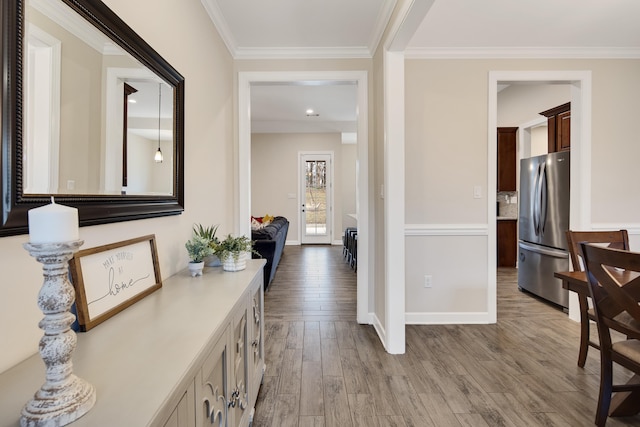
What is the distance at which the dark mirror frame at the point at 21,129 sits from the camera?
755mm

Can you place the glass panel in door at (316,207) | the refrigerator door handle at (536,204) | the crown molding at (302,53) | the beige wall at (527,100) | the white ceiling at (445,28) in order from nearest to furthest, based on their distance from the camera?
the white ceiling at (445,28)
the crown molding at (302,53)
the refrigerator door handle at (536,204)
the beige wall at (527,100)
the glass panel in door at (316,207)

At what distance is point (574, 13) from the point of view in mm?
2439

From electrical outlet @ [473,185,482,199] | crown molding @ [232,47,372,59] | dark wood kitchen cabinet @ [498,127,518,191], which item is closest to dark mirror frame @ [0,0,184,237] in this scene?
crown molding @ [232,47,372,59]

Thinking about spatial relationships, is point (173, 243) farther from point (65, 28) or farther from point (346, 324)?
point (346, 324)

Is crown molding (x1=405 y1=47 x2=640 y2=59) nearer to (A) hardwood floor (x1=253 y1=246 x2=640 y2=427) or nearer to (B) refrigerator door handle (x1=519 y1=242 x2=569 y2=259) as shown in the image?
(B) refrigerator door handle (x1=519 y1=242 x2=569 y2=259)

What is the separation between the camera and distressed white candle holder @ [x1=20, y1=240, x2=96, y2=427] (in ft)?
1.85

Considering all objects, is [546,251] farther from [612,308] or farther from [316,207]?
[316,207]

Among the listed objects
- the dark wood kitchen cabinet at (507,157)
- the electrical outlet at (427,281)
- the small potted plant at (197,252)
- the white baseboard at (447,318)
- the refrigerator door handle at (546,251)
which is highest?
the dark wood kitchen cabinet at (507,157)

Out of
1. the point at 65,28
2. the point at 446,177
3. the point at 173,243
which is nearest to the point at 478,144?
the point at 446,177

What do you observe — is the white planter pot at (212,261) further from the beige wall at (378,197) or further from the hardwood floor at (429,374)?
the beige wall at (378,197)

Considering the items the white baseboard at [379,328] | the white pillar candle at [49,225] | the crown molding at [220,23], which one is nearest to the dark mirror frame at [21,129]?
the white pillar candle at [49,225]

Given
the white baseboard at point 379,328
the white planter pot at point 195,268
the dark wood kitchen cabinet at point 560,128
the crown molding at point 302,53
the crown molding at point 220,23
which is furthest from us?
the dark wood kitchen cabinet at point 560,128

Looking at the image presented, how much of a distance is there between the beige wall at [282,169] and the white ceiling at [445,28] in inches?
191

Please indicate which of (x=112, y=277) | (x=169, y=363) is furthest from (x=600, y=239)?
(x=112, y=277)
